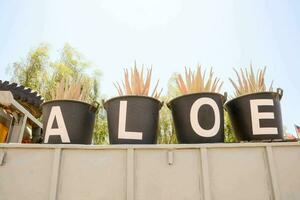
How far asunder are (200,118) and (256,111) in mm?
466

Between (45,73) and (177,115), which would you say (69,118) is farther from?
(45,73)

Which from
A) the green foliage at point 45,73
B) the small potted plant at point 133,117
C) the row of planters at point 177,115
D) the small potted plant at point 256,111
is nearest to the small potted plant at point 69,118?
the row of planters at point 177,115

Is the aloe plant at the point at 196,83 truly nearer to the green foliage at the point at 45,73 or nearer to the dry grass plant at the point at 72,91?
the dry grass plant at the point at 72,91

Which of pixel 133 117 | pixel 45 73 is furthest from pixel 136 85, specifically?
pixel 45 73

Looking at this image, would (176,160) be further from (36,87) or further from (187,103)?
(36,87)

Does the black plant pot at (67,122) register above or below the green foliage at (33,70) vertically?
below

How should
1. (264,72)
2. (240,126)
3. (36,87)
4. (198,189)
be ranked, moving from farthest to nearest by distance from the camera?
(36,87), (264,72), (240,126), (198,189)

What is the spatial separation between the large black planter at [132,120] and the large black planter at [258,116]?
0.71 metres

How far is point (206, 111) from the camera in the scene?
213cm

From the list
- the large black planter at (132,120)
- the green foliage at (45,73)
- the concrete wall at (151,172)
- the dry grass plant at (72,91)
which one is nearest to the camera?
the concrete wall at (151,172)

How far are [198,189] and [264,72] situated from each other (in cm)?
129

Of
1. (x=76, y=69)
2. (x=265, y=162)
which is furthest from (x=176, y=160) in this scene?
(x=76, y=69)

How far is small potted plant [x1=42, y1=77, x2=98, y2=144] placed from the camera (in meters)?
2.15

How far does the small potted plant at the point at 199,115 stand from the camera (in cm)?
210
